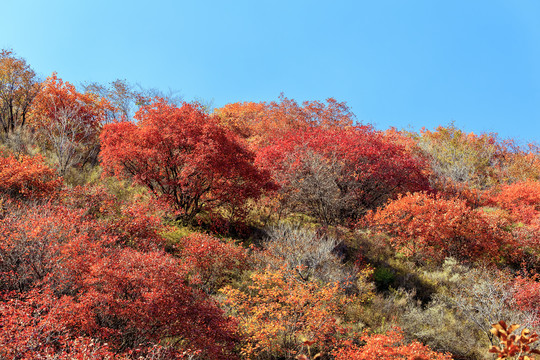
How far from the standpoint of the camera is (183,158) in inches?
533

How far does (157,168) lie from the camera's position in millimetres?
13969

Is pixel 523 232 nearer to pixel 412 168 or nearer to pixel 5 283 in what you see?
pixel 412 168

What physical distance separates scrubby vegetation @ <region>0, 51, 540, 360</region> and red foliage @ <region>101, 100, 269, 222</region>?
7 cm

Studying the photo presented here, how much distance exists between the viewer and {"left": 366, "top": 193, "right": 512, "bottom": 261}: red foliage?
14.4 metres

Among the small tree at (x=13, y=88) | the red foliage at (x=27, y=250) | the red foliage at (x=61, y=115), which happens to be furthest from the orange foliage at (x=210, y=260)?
the small tree at (x=13, y=88)

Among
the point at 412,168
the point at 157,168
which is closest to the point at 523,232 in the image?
the point at 412,168

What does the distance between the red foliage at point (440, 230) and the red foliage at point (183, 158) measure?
21.2 feet

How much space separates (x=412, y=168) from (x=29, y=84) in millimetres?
24984

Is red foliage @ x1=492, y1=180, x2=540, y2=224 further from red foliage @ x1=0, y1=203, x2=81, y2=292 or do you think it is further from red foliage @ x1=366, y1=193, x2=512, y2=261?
red foliage @ x1=0, y1=203, x2=81, y2=292

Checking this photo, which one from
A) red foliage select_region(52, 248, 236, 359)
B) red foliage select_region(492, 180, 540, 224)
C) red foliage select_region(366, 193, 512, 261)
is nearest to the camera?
red foliage select_region(52, 248, 236, 359)

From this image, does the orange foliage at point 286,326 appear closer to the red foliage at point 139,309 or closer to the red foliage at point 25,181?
the red foliage at point 139,309

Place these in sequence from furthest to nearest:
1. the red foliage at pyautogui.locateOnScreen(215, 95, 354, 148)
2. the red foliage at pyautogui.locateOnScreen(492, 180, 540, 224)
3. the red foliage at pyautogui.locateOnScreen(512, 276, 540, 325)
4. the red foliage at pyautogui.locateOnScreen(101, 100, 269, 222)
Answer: the red foliage at pyautogui.locateOnScreen(215, 95, 354, 148), the red foliage at pyautogui.locateOnScreen(492, 180, 540, 224), the red foliage at pyautogui.locateOnScreen(101, 100, 269, 222), the red foliage at pyautogui.locateOnScreen(512, 276, 540, 325)

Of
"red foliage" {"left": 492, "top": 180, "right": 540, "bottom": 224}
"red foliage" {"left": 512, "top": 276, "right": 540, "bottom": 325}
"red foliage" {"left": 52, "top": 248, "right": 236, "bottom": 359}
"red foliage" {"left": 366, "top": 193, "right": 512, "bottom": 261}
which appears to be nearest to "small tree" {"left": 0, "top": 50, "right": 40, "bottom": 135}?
"red foliage" {"left": 52, "top": 248, "right": 236, "bottom": 359}

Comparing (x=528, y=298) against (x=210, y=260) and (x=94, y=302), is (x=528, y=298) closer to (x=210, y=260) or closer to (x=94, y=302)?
(x=210, y=260)
